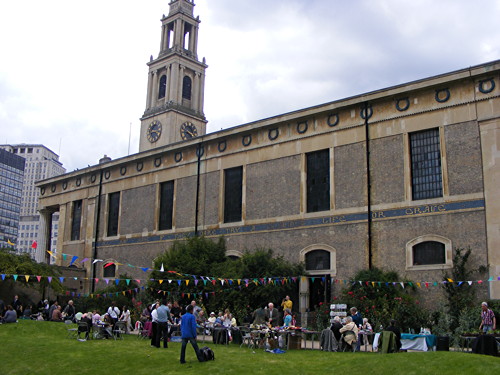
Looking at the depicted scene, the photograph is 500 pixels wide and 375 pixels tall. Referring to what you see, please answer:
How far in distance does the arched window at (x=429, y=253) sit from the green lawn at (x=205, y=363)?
730 centimetres

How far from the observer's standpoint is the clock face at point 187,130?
53.4 m

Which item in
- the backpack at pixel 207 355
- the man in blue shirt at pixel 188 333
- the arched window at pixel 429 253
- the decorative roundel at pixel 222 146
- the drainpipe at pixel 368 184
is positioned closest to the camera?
the man in blue shirt at pixel 188 333

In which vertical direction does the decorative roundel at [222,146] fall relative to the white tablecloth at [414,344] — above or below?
above

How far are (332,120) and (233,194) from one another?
725cm

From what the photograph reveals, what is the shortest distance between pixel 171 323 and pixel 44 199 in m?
29.5

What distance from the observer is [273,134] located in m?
30.1

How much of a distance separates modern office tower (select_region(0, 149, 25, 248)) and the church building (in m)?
89.0

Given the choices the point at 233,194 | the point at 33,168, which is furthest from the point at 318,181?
the point at 33,168

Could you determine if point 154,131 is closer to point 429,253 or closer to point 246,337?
point 429,253

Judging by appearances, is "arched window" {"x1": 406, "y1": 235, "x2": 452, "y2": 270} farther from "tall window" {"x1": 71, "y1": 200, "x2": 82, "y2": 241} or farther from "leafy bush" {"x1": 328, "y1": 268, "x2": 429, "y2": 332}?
"tall window" {"x1": 71, "y1": 200, "x2": 82, "y2": 241}

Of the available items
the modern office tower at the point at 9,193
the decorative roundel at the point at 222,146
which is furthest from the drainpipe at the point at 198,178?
the modern office tower at the point at 9,193

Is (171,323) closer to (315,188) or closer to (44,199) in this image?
(315,188)

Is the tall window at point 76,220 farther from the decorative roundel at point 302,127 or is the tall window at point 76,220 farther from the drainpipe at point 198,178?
the decorative roundel at point 302,127

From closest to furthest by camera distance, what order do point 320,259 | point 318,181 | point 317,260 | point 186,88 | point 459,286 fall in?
point 459,286 → point 320,259 → point 317,260 → point 318,181 → point 186,88
